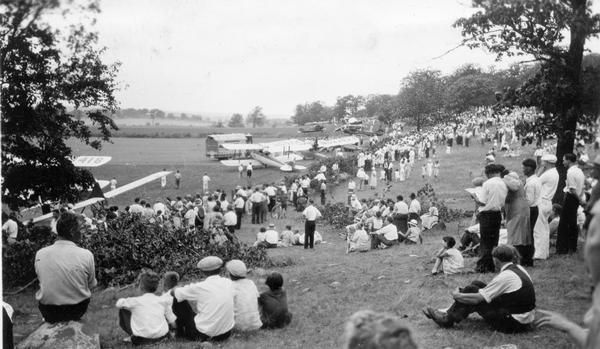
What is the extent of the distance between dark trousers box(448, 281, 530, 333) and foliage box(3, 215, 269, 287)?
7393mm

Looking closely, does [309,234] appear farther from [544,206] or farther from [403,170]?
[403,170]

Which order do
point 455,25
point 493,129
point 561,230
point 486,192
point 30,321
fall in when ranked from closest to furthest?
point 486,192 → point 30,321 → point 561,230 → point 455,25 → point 493,129

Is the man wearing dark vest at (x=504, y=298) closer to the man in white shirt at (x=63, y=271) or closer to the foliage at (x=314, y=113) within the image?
the man in white shirt at (x=63, y=271)

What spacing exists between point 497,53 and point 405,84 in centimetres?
4196

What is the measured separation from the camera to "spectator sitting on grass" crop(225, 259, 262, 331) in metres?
7.31

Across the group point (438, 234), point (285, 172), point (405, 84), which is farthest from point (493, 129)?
point (438, 234)

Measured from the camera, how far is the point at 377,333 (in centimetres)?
261

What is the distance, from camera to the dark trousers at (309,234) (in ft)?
57.6

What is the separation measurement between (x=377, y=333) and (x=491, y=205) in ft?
22.3

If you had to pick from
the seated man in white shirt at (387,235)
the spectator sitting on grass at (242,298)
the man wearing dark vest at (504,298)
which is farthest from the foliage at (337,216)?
the man wearing dark vest at (504,298)

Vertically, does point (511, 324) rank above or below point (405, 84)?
below

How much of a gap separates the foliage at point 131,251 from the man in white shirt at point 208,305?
5.36 meters

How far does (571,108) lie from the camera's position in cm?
996

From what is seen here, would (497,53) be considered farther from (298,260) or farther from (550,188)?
(298,260)
